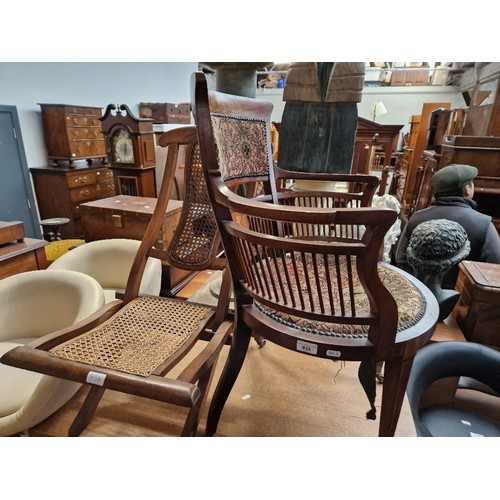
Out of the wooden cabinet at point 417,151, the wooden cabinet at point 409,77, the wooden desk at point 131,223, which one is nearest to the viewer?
the wooden desk at point 131,223

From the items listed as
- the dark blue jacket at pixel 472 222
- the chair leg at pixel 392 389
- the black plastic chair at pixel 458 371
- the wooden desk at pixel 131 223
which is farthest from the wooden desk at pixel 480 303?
the wooden desk at pixel 131 223

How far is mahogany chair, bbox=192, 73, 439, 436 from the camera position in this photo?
706 mm

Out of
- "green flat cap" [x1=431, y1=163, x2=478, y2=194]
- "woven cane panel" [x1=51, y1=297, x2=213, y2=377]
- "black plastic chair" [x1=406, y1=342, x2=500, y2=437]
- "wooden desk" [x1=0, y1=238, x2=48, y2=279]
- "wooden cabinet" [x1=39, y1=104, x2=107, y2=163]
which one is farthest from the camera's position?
"wooden cabinet" [x1=39, y1=104, x2=107, y2=163]

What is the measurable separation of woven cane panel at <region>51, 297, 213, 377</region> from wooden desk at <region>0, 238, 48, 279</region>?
95 centimetres

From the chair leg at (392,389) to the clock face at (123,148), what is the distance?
309 cm

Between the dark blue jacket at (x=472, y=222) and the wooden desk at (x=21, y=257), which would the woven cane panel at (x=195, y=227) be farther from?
the dark blue jacket at (x=472, y=222)

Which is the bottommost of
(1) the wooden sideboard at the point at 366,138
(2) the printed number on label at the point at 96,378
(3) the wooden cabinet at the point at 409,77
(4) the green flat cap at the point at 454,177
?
(2) the printed number on label at the point at 96,378

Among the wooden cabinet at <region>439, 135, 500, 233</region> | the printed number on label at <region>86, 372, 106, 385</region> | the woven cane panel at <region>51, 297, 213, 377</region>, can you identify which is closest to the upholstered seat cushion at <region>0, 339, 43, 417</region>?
the woven cane panel at <region>51, 297, 213, 377</region>

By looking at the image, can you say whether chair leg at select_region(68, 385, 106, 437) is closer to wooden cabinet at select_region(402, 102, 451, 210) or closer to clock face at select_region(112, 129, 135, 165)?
clock face at select_region(112, 129, 135, 165)

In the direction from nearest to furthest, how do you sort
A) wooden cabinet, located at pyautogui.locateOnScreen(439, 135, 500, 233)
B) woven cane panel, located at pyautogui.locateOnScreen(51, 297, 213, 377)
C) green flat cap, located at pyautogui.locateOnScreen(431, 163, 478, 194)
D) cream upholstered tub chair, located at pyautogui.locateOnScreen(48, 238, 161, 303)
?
1. woven cane panel, located at pyautogui.locateOnScreen(51, 297, 213, 377)
2. cream upholstered tub chair, located at pyautogui.locateOnScreen(48, 238, 161, 303)
3. green flat cap, located at pyautogui.locateOnScreen(431, 163, 478, 194)
4. wooden cabinet, located at pyautogui.locateOnScreen(439, 135, 500, 233)

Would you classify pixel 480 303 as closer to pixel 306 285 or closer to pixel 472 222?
pixel 472 222

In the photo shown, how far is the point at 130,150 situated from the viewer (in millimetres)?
3230

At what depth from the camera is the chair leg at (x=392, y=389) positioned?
864 millimetres

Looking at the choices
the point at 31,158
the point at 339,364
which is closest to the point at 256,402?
the point at 339,364
